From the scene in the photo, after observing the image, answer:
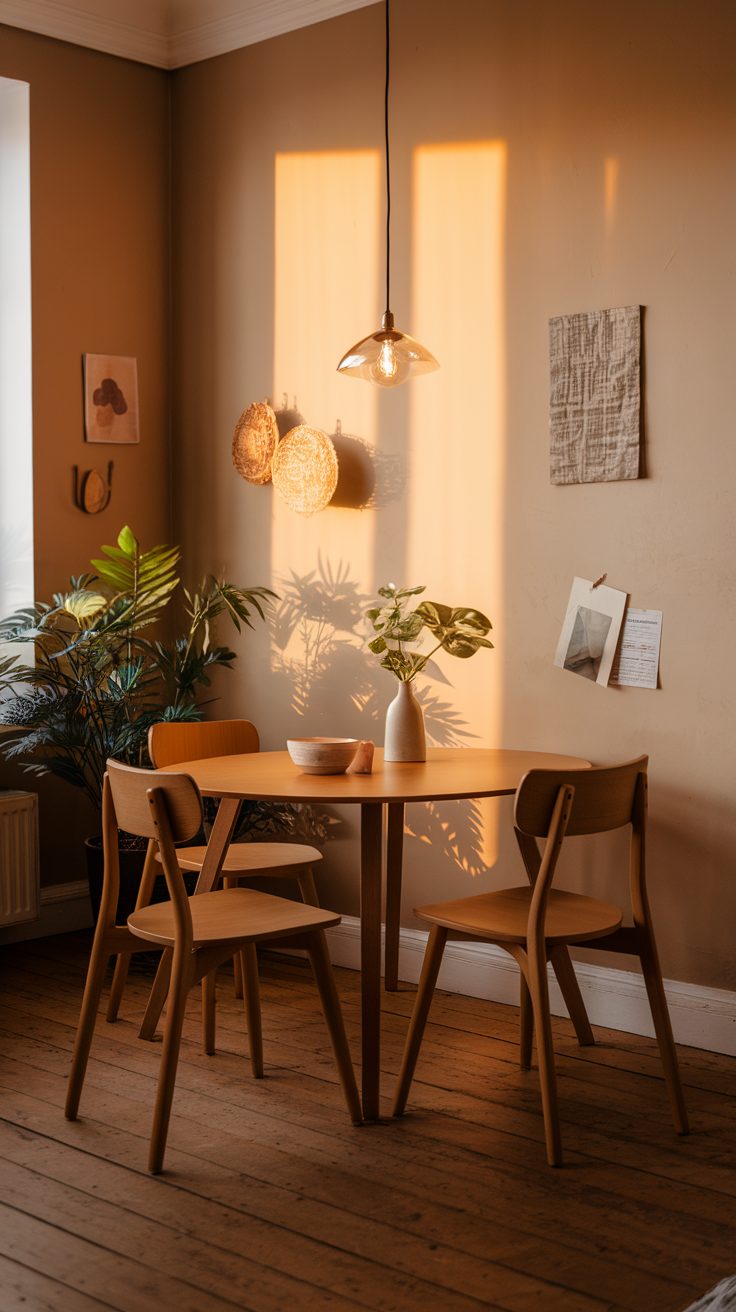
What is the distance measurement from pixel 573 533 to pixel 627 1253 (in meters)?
1.87

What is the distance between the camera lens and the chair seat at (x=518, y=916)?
2832 millimetres

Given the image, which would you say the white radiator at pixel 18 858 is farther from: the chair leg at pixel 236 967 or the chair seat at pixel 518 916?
the chair seat at pixel 518 916

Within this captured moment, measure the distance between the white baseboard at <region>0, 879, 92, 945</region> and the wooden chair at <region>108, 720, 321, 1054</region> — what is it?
79 cm

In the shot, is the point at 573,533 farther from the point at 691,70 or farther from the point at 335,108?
the point at 335,108

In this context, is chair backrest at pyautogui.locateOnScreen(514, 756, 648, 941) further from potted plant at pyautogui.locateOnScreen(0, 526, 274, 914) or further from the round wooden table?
potted plant at pyautogui.locateOnScreen(0, 526, 274, 914)

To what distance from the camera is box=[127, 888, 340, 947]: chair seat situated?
276 cm

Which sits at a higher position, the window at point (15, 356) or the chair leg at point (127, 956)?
the window at point (15, 356)

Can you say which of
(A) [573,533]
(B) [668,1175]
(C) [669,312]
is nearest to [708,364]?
(C) [669,312]

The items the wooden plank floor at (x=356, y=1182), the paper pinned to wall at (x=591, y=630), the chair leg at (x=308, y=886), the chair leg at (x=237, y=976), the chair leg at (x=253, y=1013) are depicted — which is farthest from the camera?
the chair leg at (x=237, y=976)

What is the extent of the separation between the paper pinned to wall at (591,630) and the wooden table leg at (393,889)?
63 cm

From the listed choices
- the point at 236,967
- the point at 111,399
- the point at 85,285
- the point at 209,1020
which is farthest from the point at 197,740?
the point at 85,285

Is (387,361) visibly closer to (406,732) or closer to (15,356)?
(406,732)

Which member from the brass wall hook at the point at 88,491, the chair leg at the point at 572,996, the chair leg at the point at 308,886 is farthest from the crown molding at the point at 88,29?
the chair leg at the point at 572,996

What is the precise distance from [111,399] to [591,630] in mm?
1927
